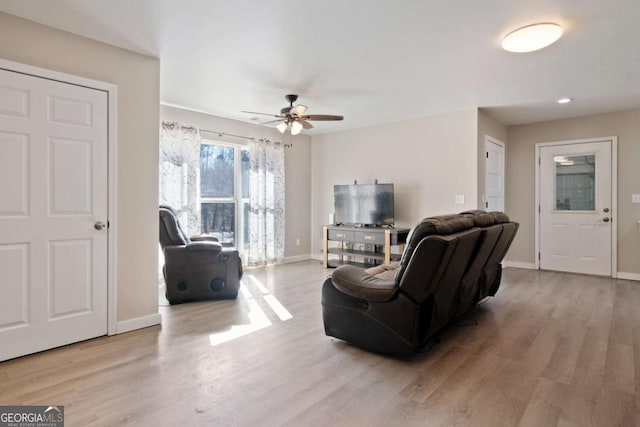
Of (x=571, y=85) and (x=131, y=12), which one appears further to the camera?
(x=571, y=85)

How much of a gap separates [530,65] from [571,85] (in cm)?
95

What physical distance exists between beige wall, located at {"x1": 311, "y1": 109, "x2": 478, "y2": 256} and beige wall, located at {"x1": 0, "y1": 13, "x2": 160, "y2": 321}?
371 cm

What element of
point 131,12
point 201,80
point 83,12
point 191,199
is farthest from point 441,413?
point 191,199

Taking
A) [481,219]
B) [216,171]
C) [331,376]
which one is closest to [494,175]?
[481,219]

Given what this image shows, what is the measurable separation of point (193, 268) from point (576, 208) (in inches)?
222

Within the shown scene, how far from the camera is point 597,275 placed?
517cm

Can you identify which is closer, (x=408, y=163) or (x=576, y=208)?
(x=576, y=208)

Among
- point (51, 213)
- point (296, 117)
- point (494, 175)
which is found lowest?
point (51, 213)

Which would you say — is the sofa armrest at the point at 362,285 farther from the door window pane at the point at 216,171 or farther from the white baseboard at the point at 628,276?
the white baseboard at the point at 628,276

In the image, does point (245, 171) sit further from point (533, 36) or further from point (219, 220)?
point (533, 36)

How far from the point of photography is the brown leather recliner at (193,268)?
374 cm

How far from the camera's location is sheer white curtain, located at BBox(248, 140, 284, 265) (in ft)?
18.7

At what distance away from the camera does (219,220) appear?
214 inches

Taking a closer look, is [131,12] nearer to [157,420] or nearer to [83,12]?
A: [83,12]
